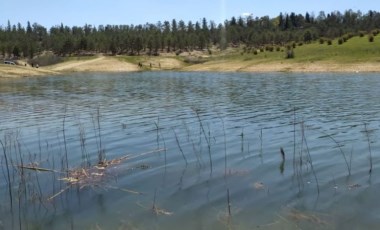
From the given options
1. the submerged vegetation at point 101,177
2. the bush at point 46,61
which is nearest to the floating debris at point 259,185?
the submerged vegetation at point 101,177

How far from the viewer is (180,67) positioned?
152250 mm

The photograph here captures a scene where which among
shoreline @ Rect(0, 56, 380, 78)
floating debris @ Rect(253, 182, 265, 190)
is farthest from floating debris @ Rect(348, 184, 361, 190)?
shoreline @ Rect(0, 56, 380, 78)

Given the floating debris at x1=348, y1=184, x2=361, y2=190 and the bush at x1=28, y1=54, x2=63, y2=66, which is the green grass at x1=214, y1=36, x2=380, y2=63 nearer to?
the bush at x1=28, y1=54, x2=63, y2=66

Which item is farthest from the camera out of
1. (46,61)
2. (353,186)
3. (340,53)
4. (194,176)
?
(46,61)

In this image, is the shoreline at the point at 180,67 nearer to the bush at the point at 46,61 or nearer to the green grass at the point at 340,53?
the green grass at the point at 340,53

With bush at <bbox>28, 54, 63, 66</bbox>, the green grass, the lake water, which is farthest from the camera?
bush at <bbox>28, 54, 63, 66</bbox>

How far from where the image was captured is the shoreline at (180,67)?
8919cm

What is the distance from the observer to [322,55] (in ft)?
331

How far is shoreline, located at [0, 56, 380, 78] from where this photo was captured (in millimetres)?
89188

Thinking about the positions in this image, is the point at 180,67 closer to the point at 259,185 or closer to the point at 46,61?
the point at 46,61

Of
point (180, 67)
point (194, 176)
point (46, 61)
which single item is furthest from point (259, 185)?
point (46, 61)

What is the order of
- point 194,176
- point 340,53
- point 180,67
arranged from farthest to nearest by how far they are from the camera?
point 180,67 → point 340,53 → point 194,176

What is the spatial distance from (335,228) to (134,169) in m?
7.73

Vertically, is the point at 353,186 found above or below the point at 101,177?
below
